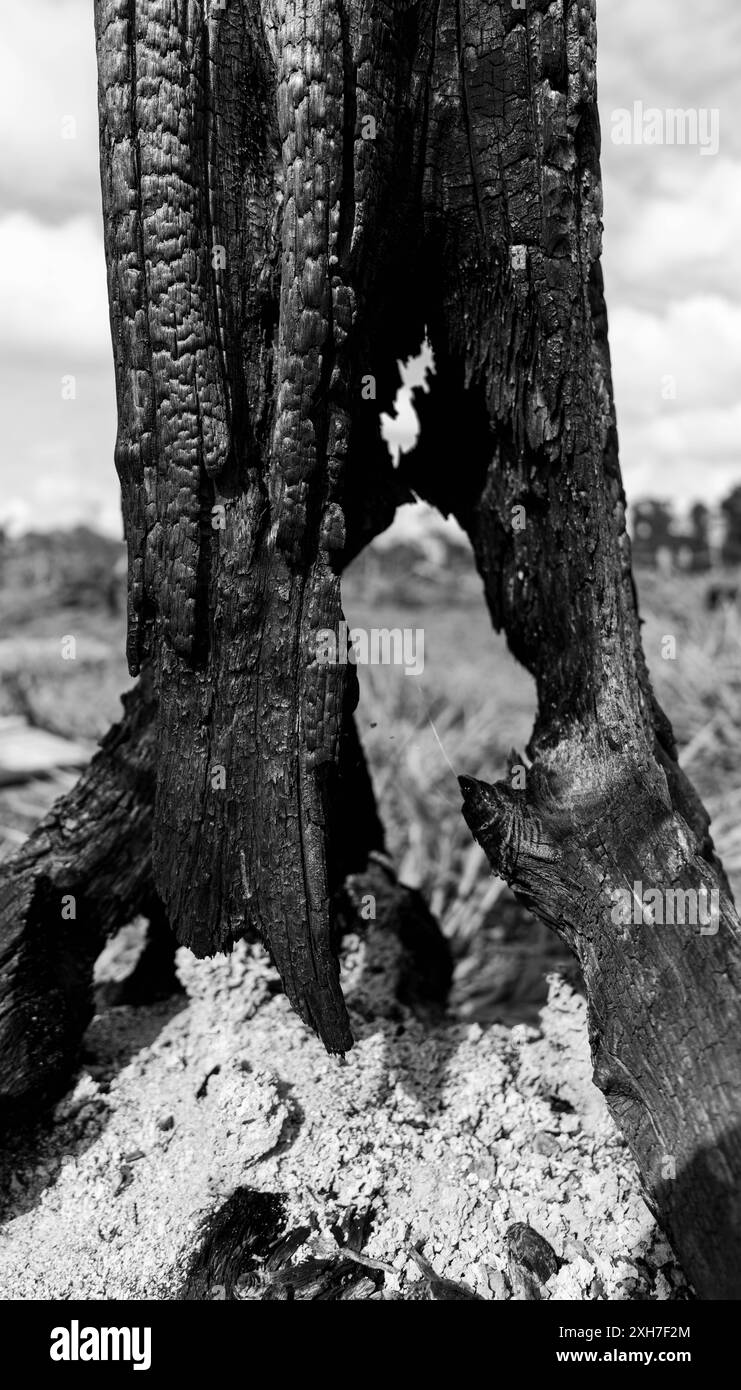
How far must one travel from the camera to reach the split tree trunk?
1.77 meters

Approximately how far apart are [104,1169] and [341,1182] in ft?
1.60

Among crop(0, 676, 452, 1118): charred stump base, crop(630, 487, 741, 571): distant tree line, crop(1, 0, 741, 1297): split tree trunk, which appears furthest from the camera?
crop(630, 487, 741, 571): distant tree line

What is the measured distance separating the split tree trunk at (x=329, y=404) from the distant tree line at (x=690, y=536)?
1146cm

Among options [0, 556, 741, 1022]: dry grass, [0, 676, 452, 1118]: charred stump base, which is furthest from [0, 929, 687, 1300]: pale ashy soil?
[0, 556, 741, 1022]: dry grass

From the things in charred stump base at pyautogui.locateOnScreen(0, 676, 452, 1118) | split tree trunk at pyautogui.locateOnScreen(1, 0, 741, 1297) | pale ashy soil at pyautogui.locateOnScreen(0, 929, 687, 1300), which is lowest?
pale ashy soil at pyautogui.locateOnScreen(0, 929, 687, 1300)

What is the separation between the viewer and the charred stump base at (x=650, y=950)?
1.48 meters

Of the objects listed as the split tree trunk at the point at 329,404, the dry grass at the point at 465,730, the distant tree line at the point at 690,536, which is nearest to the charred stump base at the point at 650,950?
the split tree trunk at the point at 329,404

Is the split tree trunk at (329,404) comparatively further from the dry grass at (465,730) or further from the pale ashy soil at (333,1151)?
the dry grass at (465,730)

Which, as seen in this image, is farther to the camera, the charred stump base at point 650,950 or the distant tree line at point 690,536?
the distant tree line at point 690,536

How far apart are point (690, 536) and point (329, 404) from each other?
13.3 metres

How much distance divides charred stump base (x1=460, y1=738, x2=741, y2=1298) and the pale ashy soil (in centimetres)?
35

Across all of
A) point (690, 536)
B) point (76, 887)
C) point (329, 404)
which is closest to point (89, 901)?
point (76, 887)

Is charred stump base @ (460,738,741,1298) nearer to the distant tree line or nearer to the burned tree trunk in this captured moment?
the burned tree trunk
